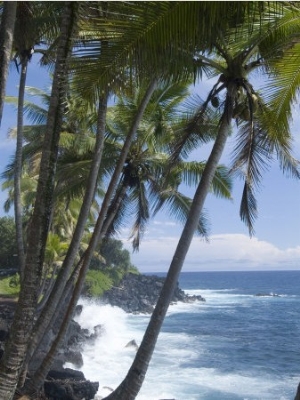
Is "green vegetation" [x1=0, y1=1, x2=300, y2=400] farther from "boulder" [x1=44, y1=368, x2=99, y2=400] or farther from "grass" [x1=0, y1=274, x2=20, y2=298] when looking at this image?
"grass" [x1=0, y1=274, x2=20, y2=298]

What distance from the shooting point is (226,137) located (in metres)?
8.96

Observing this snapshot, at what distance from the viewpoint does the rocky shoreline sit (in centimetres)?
1398

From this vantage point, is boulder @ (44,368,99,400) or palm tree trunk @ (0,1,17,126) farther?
boulder @ (44,368,99,400)

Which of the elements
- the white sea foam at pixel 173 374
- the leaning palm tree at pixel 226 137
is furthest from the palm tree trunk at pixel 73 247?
the white sea foam at pixel 173 374

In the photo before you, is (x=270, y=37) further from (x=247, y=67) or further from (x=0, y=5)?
(x=0, y=5)

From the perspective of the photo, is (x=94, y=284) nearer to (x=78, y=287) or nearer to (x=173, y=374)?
(x=173, y=374)

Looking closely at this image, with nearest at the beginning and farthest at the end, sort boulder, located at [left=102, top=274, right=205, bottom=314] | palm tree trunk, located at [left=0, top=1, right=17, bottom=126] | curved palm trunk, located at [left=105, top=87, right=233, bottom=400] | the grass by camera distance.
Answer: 1. palm tree trunk, located at [left=0, top=1, right=17, bottom=126]
2. curved palm trunk, located at [left=105, top=87, right=233, bottom=400]
3. the grass
4. boulder, located at [left=102, top=274, right=205, bottom=314]

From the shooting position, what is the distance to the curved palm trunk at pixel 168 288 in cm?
825

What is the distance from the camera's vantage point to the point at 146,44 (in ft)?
20.3

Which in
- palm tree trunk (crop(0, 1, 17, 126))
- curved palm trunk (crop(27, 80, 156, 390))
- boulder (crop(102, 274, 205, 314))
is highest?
palm tree trunk (crop(0, 1, 17, 126))

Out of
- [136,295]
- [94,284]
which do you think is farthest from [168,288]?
[136,295]

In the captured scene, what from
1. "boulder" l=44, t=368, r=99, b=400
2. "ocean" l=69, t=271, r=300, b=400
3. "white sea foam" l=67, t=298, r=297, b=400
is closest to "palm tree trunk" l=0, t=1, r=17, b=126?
"boulder" l=44, t=368, r=99, b=400

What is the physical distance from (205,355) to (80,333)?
7695 millimetres

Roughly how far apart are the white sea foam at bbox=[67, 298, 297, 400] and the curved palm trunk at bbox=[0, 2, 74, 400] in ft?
47.6
